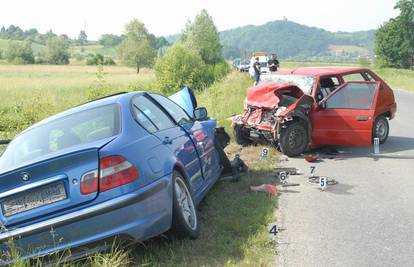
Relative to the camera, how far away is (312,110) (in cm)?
995

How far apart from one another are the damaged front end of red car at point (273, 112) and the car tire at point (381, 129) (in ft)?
5.19

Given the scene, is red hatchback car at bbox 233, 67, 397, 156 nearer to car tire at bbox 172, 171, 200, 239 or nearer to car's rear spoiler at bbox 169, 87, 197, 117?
car's rear spoiler at bbox 169, 87, 197, 117

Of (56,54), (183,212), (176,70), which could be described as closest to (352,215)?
(183,212)

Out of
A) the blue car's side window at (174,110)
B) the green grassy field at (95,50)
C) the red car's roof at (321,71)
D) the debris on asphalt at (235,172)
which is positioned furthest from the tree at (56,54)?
the blue car's side window at (174,110)

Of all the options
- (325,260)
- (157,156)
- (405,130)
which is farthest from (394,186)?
(405,130)

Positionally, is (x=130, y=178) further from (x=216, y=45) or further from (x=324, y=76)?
(x=216, y=45)

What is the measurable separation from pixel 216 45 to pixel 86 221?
4599cm

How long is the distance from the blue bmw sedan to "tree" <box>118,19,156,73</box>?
80.8m

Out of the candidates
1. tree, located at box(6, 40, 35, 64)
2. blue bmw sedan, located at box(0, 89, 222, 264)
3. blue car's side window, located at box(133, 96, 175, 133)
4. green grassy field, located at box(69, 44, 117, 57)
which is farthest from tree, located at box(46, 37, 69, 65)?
blue bmw sedan, located at box(0, 89, 222, 264)

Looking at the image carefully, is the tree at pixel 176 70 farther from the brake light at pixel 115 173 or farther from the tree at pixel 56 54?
the tree at pixel 56 54

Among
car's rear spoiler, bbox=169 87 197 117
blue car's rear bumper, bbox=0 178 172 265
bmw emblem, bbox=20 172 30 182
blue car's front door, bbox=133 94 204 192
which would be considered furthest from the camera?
car's rear spoiler, bbox=169 87 197 117

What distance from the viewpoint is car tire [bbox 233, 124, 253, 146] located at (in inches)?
421

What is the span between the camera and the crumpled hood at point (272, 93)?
32.3 feet

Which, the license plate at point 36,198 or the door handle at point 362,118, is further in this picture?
the door handle at point 362,118
